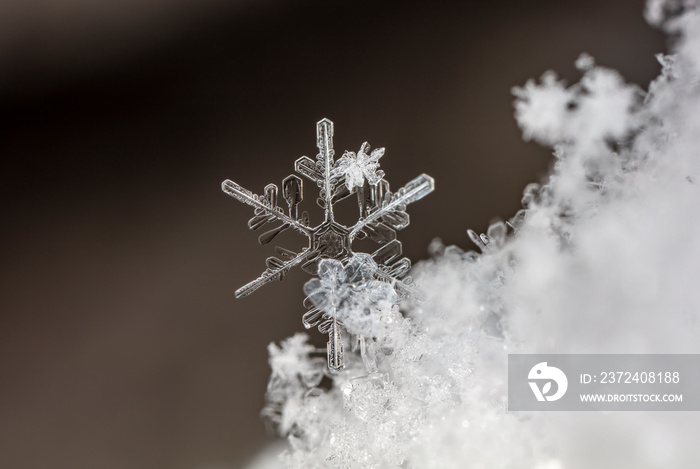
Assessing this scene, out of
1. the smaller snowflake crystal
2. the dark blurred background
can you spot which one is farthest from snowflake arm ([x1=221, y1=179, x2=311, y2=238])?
the dark blurred background

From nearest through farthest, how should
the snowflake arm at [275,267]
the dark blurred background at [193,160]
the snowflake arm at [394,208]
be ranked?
the snowflake arm at [394,208], the snowflake arm at [275,267], the dark blurred background at [193,160]

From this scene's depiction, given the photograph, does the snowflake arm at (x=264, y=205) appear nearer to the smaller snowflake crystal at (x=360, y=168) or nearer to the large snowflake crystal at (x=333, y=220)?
the large snowflake crystal at (x=333, y=220)

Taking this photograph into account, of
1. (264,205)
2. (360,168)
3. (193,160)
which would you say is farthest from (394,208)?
(193,160)

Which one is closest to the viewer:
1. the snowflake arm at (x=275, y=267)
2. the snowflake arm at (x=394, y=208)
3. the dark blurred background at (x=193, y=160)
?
the snowflake arm at (x=394, y=208)

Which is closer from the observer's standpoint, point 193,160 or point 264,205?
point 264,205

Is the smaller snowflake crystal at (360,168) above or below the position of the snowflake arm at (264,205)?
above

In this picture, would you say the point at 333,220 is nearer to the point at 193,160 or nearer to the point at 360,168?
the point at 360,168

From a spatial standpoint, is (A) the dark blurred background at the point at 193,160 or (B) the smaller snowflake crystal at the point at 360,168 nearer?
(B) the smaller snowflake crystal at the point at 360,168

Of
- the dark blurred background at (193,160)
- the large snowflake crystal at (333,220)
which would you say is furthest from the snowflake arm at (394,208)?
the dark blurred background at (193,160)
